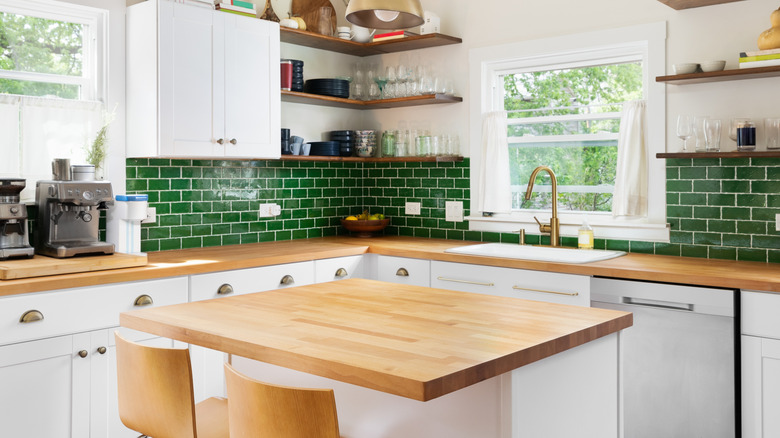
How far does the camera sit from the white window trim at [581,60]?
13.0ft

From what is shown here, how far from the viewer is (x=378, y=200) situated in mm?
5438

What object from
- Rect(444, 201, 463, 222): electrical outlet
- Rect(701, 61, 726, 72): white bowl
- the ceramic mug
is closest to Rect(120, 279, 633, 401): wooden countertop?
Rect(701, 61, 726, 72): white bowl

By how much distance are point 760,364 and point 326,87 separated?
312 cm

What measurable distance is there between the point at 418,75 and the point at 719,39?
6.19ft

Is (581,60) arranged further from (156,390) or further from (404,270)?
(156,390)

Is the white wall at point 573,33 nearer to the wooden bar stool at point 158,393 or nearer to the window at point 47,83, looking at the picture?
the window at point 47,83

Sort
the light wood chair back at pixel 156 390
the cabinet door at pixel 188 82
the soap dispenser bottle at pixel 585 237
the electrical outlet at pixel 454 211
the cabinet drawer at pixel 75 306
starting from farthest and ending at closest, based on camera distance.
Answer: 1. the electrical outlet at pixel 454 211
2. the soap dispenser bottle at pixel 585 237
3. the cabinet door at pixel 188 82
4. the cabinet drawer at pixel 75 306
5. the light wood chair back at pixel 156 390

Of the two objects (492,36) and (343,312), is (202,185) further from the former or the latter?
(343,312)

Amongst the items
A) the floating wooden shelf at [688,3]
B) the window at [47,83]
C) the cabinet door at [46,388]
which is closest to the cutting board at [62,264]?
the cabinet door at [46,388]

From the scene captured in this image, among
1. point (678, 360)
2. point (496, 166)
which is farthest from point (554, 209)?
point (678, 360)

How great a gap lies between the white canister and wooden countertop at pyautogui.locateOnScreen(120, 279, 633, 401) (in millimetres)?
1342

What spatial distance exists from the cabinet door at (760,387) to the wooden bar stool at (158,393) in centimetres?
220

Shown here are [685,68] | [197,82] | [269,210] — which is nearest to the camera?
[685,68]

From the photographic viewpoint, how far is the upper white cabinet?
3771 mm
